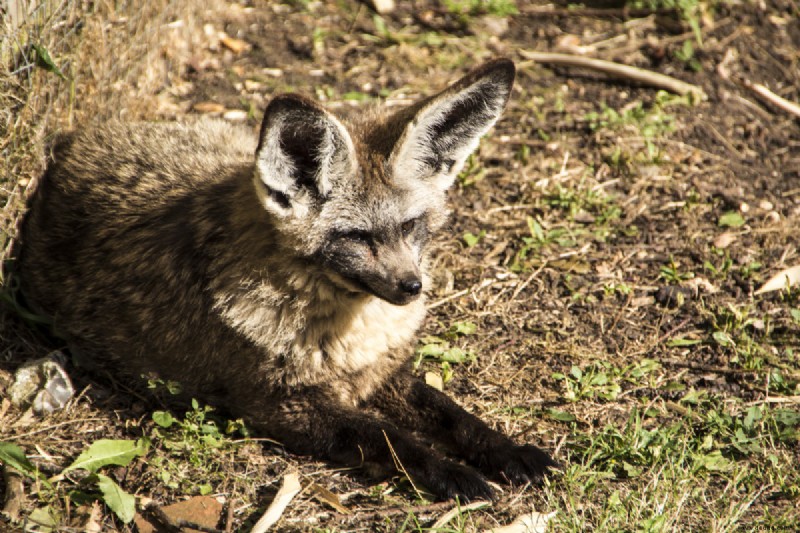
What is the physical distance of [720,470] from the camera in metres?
4.19

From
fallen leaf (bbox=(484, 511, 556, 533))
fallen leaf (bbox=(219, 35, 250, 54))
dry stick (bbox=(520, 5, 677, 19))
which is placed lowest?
fallen leaf (bbox=(484, 511, 556, 533))

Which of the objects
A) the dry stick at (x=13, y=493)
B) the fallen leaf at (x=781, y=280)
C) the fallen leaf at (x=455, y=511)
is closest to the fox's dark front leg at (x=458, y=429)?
the fallen leaf at (x=455, y=511)

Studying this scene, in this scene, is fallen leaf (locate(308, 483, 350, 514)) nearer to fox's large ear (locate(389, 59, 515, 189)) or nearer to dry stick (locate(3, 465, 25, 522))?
dry stick (locate(3, 465, 25, 522))

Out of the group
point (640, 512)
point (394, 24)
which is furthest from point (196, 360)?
point (394, 24)

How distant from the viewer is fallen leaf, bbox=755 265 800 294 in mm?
5309

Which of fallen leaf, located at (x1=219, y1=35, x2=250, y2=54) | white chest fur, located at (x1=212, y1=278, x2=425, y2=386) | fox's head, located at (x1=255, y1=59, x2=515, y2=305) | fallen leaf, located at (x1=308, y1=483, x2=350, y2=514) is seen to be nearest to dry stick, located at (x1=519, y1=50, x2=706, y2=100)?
fallen leaf, located at (x1=219, y1=35, x2=250, y2=54)

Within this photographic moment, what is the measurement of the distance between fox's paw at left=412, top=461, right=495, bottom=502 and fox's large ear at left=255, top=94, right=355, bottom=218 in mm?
1394

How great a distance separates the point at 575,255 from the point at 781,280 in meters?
1.29

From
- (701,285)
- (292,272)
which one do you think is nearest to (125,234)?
(292,272)

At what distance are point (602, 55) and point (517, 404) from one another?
399 centimetres

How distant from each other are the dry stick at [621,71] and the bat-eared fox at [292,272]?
3297mm

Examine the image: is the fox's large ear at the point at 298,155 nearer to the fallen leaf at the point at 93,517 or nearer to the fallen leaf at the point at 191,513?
the fallen leaf at the point at 191,513

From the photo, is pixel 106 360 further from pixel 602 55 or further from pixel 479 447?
pixel 602 55

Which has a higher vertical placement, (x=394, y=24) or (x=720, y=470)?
(x=394, y=24)
